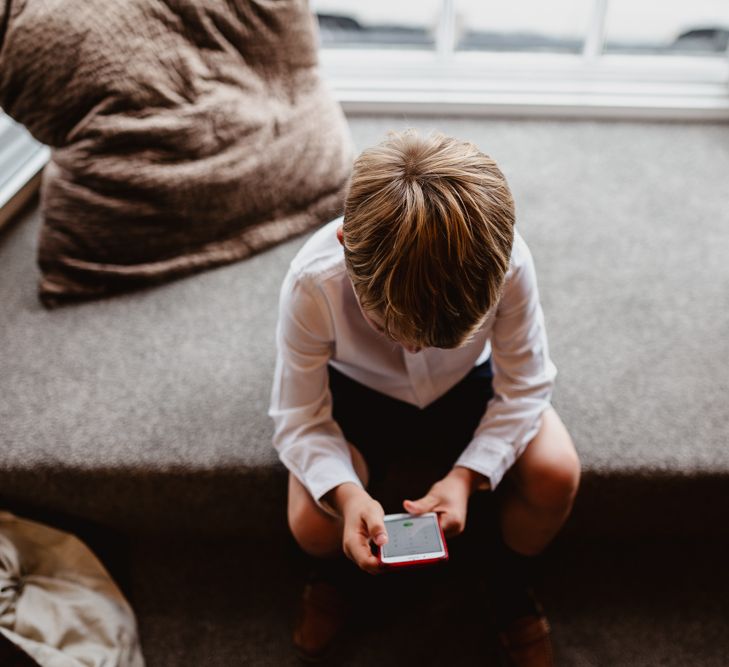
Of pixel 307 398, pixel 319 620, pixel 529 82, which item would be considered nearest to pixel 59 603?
pixel 319 620

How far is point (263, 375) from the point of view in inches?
45.6

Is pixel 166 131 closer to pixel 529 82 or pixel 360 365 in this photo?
pixel 360 365

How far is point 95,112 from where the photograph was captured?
1156 millimetres

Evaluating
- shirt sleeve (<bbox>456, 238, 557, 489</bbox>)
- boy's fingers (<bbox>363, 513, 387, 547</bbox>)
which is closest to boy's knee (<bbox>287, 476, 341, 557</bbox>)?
boy's fingers (<bbox>363, 513, 387, 547</bbox>)

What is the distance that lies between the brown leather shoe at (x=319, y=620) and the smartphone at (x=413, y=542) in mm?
294

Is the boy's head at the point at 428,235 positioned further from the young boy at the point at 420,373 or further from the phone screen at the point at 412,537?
the phone screen at the point at 412,537

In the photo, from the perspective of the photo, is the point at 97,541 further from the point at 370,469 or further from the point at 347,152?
the point at 347,152

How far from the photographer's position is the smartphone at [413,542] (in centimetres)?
84

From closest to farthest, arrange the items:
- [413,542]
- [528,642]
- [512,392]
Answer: [413,542], [512,392], [528,642]

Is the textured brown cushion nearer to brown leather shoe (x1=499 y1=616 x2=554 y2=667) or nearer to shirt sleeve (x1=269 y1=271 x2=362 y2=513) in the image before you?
shirt sleeve (x1=269 y1=271 x2=362 y2=513)

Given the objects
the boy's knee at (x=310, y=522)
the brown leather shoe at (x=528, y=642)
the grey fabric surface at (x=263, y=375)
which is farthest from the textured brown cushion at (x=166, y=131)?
the brown leather shoe at (x=528, y=642)

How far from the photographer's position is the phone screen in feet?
2.77

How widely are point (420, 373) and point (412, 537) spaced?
0.73 ft

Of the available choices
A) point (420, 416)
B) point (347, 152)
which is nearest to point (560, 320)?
point (420, 416)
